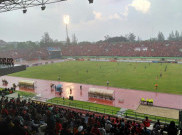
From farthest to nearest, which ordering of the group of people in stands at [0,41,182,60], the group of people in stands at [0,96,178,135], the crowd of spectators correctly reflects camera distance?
the group of people in stands at [0,41,182,60]
the crowd of spectators
the group of people in stands at [0,96,178,135]

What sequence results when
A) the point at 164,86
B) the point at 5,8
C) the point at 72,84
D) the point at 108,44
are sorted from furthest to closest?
the point at 108,44 → the point at 72,84 → the point at 164,86 → the point at 5,8

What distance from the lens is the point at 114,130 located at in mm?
7980

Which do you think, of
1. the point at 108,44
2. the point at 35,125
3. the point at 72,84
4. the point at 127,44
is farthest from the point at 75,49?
the point at 35,125

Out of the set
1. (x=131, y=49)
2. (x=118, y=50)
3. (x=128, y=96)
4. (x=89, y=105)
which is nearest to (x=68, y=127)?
(x=89, y=105)

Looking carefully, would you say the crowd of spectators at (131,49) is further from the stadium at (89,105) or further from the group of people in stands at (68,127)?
the group of people in stands at (68,127)

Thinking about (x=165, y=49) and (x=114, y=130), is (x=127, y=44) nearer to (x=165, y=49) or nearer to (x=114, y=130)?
(x=165, y=49)

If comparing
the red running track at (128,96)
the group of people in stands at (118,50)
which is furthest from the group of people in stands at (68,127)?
the group of people in stands at (118,50)

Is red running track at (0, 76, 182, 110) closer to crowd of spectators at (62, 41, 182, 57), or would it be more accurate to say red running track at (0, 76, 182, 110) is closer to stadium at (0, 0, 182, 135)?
stadium at (0, 0, 182, 135)

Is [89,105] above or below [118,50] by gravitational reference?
below

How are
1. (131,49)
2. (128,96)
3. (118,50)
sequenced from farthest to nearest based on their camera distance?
(118,50) < (131,49) < (128,96)

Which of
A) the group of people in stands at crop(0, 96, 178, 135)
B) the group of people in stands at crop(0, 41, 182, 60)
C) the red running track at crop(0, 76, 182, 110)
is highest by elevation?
the group of people in stands at crop(0, 41, 182, 60)

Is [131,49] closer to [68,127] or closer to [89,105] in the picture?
[89,105]

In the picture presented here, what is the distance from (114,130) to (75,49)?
275 feet

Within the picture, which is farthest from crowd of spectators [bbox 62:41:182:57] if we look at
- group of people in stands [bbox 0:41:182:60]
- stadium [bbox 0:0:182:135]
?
stadium [bbox 0:0:182:135]
